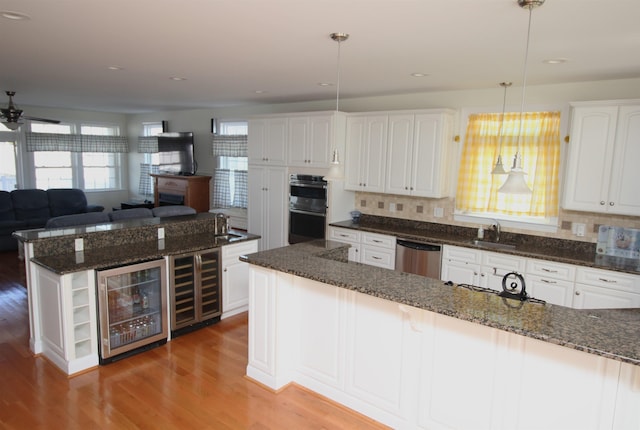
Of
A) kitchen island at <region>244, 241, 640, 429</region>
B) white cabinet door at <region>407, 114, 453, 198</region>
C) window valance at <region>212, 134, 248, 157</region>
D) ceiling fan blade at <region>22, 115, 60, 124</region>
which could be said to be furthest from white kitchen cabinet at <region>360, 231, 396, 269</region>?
ceiling fan blade at <region>22, 115, 60, 124</region>

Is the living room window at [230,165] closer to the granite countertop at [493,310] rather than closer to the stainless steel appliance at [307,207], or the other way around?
the stainless steel appliance at [307,207]

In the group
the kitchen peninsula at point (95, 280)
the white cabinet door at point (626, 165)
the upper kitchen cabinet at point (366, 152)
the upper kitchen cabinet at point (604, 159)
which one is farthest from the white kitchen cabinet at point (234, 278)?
the white cabinet door at point (626, 165)

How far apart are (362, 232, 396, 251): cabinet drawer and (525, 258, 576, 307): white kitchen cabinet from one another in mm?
1487

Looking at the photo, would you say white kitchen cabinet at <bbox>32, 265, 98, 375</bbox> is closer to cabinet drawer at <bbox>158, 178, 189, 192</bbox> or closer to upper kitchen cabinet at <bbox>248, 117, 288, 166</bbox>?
upper kitchen cabinet at <bbox>248, 117, 288, 166</bbox>

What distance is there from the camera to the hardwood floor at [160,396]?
2768 millimetres

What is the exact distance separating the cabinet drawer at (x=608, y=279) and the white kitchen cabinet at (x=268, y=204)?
360 centimetres

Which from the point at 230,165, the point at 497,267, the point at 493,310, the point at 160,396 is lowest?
the point at 160,396

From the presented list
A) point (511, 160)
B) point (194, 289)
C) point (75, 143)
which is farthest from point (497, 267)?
point (75, 143)

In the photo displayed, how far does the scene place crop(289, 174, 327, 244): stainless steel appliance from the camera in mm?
5551

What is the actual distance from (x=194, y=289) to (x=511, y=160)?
12.0ft

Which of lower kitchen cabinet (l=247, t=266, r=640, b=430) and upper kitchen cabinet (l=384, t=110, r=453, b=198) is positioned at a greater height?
upper kitchen cabinet (l=384, t=110, r=453, b=198)

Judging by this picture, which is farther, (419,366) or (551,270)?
(551,270)

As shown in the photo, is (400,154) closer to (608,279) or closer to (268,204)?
(268,204)

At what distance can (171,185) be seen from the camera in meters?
8.12
